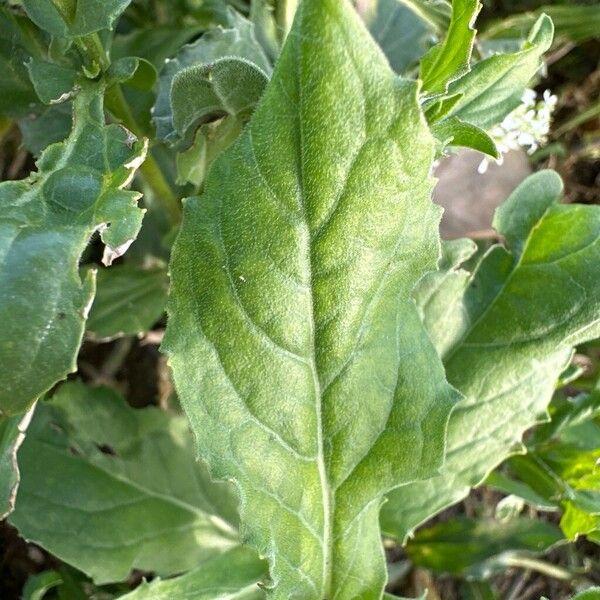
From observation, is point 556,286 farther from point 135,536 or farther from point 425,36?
point 135,536

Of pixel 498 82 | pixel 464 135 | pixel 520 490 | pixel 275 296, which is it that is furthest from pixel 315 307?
pixel 520 490

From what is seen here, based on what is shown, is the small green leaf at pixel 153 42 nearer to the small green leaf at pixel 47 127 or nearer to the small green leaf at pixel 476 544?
the small green leaf at pixel 47 127

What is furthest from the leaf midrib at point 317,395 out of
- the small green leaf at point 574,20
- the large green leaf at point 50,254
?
the small green leaf at point 574,20

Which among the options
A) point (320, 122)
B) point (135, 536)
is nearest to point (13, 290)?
point (320, 122)

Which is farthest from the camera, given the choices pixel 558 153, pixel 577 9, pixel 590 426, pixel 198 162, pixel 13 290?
pixel 558 153

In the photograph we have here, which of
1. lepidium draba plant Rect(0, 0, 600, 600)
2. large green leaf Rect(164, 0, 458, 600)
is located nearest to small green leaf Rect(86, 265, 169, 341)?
lepidium draba plant Rect(0, 0, 600, 600)

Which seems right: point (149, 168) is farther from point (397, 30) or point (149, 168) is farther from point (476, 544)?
point (476, 544)
